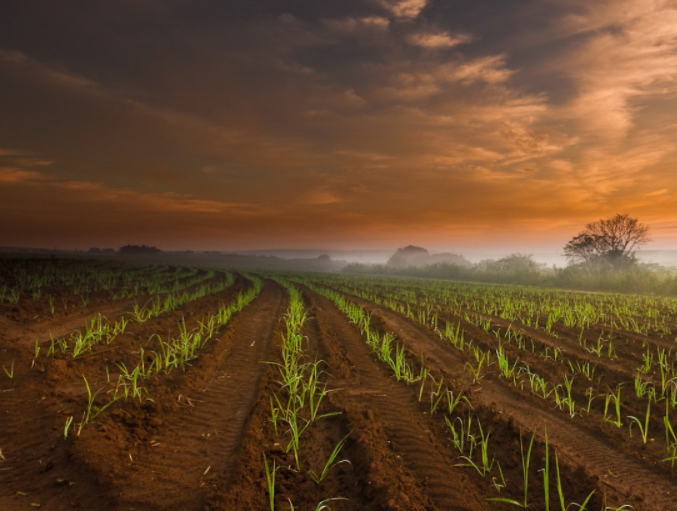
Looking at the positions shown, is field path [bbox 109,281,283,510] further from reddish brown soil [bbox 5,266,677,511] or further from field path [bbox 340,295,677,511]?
field path [bbox 340,295,677,511]

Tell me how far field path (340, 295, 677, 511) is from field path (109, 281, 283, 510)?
2882 mm

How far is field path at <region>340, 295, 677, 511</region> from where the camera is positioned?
3000mm

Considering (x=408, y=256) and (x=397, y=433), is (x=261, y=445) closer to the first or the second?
(x=397, y=433)

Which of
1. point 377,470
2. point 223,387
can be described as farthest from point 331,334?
point 377,470

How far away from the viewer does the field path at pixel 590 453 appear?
3.00 meters

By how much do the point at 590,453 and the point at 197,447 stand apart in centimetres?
364

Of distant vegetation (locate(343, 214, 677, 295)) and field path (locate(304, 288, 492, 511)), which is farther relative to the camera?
distant vegetation (locate(343, 214, 677, 295))

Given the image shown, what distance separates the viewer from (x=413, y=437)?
382cm

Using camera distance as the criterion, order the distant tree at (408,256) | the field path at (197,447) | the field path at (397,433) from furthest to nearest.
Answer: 1. the distant tree at (408,256)
2. the field path at (397,433)
3. the field path at (197,447)

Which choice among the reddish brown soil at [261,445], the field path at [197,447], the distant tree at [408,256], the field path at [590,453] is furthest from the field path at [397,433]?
the distant tree at [408,256]

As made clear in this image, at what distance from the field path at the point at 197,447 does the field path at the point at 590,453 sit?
9.46 ft

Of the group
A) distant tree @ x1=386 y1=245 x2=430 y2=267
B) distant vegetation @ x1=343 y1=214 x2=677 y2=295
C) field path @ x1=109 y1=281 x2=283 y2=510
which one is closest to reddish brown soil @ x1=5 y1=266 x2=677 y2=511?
field path @ x1=109 y1=281 x2=283 y2=510

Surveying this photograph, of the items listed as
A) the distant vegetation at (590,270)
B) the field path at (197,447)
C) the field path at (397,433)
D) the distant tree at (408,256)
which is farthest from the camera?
the distant tree at (408,256)

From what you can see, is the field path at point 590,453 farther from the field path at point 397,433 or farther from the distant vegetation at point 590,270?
the distant vegetation at point 590,270
